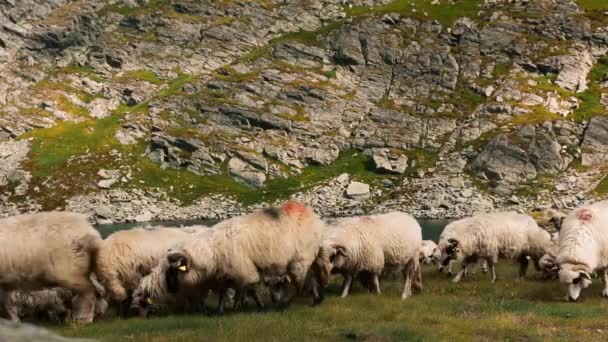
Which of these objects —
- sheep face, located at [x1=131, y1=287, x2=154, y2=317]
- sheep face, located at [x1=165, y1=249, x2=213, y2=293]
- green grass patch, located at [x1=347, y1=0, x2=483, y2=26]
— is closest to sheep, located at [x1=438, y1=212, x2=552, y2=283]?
sheep face, located at [x1=165, y1=249, x2=213, y2=293]

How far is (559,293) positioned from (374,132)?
118 meters

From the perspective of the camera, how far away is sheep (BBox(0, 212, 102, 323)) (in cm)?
1343

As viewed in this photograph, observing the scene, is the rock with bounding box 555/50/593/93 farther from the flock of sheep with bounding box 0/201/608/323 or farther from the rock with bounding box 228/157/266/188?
the flock of sheep with bounding box 0/201/608/323

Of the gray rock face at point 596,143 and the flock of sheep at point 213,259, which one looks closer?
the flock of sheep at point 213,259

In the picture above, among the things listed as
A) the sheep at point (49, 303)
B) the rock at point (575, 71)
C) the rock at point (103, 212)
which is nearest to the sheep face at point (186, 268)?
the sheep at point (49, 303)

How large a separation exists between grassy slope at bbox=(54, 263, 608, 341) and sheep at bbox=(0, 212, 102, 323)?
1.17m

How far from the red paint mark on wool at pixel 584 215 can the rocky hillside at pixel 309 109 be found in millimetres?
82055

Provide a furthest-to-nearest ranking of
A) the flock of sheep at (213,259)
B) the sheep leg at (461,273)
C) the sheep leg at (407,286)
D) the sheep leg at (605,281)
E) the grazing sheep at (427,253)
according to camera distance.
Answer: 1. the grazing sheep at (427,253)
2. the sheep leg at (461,273)
3. the sheep leg at (407,286)
4. the sheep leg at (605,281)
5. the flock of sheep at (213,259)

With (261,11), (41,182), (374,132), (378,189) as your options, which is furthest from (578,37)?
(41,182)

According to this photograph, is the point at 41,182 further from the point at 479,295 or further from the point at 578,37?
the point at 578,37

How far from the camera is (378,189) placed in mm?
116188

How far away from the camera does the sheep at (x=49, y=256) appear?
13430mm

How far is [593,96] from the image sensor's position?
13012 cm

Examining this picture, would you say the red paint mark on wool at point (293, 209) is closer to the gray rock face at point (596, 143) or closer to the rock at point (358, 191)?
the rock at point (358, 191)
